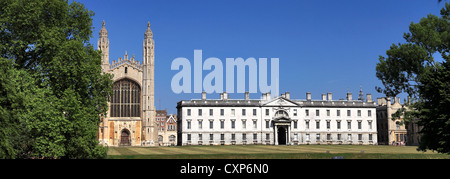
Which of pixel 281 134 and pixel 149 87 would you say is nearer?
pixel 149 87

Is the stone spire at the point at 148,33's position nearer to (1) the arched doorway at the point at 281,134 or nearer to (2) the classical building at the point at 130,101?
(2) the classical building at the point at 130,101

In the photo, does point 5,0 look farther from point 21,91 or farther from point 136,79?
point 136,79

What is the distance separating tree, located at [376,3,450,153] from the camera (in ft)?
82.3

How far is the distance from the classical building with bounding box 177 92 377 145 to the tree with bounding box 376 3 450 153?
38911 mm

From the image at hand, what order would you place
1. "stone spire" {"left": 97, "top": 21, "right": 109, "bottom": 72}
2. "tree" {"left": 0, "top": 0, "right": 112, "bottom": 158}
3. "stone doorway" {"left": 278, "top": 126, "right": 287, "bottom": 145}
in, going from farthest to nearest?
1. "stone doorway" {"left": 278, "top": 126, "right": 287, "bottom": 145}
2. "stone spire" {"left": 97, "top": 21, "right": 109, "bottom": 72}
3. "tree" {"left": 0, "top": 0, "right": 112, "bottom": 158}

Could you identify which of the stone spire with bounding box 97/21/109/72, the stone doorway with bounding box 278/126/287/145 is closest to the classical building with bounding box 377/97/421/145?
the stone doorway with bounding box 278/126/287/145

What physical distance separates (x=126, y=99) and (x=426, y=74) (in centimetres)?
5114

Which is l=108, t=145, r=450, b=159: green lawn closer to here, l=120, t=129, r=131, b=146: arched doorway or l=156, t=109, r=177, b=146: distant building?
l=120, t=129, r=131, b=146: arched doorway

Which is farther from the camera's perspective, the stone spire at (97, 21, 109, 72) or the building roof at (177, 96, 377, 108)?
the building roof at (177, 96, 377, 108)

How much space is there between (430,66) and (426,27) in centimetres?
300

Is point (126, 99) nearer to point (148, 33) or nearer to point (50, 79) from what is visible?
point (148, 33)

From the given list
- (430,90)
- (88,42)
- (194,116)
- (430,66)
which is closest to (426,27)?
(430,66)

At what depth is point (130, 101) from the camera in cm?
7038

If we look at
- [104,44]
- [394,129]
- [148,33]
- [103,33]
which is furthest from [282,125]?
[103,33]
